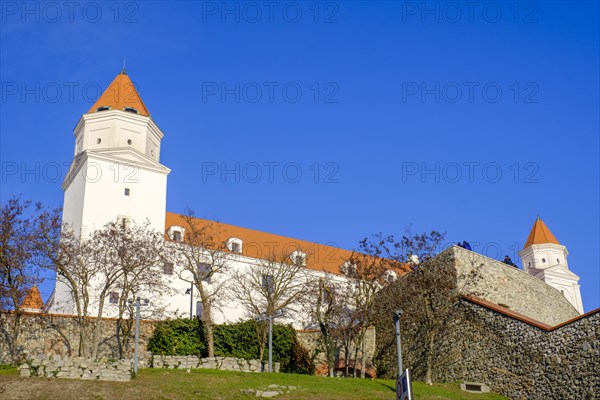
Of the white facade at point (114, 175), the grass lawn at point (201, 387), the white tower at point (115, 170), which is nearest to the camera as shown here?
the grass lawn at point (201, 387)

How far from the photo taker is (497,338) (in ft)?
108

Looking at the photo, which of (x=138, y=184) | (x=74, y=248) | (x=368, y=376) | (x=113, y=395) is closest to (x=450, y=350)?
(x=368, y=376)

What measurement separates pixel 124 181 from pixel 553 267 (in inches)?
2021

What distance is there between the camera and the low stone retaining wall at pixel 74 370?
29.4 meters

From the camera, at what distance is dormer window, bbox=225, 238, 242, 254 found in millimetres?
53334

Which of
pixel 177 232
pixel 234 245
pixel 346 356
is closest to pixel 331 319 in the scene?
pixel 346 356

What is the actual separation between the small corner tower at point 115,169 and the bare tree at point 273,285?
724 cm

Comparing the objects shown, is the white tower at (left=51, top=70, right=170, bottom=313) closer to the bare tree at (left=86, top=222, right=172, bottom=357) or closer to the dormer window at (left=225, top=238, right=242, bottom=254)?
the bare tree at (left=86, top=222, right=172, bottom=357)

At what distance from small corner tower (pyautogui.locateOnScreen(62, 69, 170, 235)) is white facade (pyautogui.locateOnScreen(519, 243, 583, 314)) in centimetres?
4717

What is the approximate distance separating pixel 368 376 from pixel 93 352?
16058mm

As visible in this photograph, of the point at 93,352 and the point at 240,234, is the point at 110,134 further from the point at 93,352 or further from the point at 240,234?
the point at 93,352

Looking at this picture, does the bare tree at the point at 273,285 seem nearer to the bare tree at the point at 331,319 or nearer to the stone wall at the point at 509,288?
the bare tree at the point at 331,319

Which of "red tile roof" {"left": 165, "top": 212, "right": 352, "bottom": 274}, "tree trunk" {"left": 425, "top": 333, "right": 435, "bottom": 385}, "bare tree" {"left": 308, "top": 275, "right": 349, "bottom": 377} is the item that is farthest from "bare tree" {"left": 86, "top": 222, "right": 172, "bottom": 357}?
"tree trunk" {"left": 425, "top": 333, "right": 435, "bottom": 385}

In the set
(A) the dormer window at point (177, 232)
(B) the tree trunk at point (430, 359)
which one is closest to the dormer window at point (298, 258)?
(A) the dormer window at point (177, 232)
